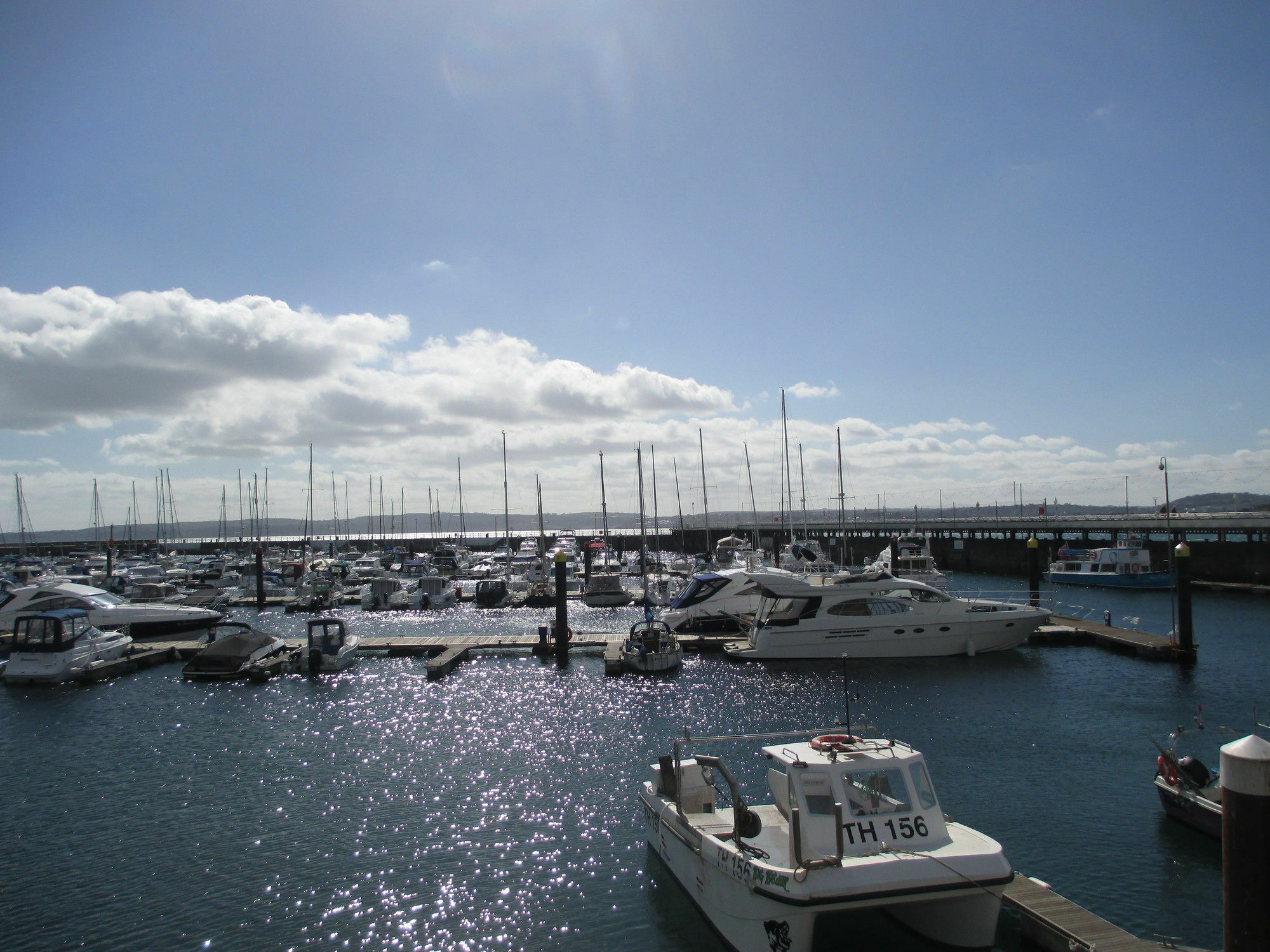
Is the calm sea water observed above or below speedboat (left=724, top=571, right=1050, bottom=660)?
below

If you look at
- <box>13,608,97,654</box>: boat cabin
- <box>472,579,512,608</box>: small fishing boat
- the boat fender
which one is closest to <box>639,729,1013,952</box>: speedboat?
the boat fender

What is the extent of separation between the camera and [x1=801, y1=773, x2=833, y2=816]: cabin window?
11273 mm

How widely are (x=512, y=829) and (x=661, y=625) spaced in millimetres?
18668

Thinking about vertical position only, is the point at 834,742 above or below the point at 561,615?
above

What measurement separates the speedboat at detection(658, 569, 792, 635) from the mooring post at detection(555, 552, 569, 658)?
727cm

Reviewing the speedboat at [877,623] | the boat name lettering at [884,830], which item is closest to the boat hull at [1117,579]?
the speedboat at [877,623]

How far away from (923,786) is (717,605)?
29.5 meters

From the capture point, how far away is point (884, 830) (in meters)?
11.0

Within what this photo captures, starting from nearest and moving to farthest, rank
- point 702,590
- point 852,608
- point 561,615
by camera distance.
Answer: point 852,608 < point 561,615 < point 702,590

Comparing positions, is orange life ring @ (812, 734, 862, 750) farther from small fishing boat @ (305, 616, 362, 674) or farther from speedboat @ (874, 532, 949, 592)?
speedboat @ (874, 532, 949, 592)

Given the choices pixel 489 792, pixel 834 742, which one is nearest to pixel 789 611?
pixel 489 792

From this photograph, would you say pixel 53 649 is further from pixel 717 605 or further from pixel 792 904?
pixel 792 904

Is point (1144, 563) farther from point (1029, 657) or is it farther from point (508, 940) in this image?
point (508, 940)

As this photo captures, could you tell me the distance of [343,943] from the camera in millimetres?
12438
